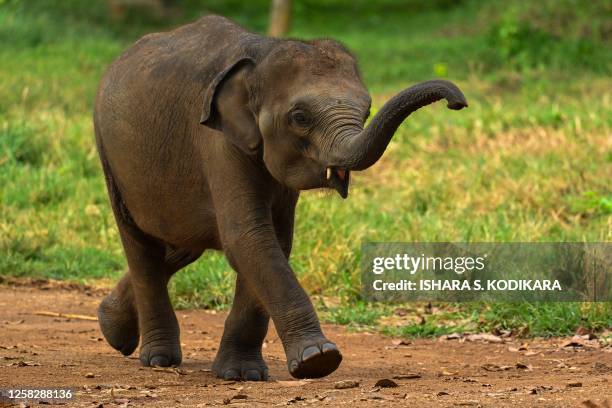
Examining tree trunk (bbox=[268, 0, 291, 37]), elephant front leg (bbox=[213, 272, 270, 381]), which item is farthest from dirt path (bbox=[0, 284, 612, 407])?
tree trunk (bbox=[268, 0, 291, 37])

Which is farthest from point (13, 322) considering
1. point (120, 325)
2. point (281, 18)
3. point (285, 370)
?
point (281, 18)

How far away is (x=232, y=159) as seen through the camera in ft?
20.7

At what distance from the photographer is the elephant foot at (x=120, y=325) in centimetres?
752

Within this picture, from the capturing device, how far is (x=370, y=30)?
24859 mm

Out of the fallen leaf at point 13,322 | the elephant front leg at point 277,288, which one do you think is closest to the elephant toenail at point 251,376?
the elephant front leg at point 277,288

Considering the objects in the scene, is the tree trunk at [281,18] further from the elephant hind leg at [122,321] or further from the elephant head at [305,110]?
the elephant head at [305,110]

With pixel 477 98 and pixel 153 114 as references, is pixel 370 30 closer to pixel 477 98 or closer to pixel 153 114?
pixel 477 98

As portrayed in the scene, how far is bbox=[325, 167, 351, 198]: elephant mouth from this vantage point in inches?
226

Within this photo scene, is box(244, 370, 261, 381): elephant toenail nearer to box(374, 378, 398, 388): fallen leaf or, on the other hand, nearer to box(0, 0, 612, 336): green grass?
box(374, 378, 398, 388): fallen leaf

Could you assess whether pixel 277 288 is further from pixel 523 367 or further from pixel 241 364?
pixel 523 367

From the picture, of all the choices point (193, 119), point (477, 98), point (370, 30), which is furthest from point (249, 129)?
point (370, 30)

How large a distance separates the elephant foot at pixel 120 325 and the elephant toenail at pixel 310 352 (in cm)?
190

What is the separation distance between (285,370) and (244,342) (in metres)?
0.55

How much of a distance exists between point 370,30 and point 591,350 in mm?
17722
